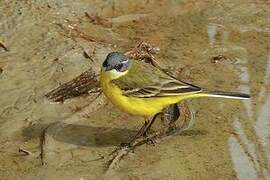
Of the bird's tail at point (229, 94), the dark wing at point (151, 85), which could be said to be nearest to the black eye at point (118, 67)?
the dark wing at point (151, 85)

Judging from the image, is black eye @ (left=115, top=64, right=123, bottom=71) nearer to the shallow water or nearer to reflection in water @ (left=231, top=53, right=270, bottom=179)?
the shallow water

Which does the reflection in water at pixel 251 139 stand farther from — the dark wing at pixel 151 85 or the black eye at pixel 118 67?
the black eye at pixel 118 67

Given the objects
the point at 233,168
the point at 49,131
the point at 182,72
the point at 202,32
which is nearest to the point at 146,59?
the point at 182,72

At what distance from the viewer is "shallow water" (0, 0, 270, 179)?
6863mm

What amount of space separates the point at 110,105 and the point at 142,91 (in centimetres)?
99

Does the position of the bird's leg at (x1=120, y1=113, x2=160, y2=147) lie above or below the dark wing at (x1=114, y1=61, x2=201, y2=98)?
below

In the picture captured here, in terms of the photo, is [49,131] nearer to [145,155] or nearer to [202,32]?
[145,155]

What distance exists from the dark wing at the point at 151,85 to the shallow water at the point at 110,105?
23.8 inches

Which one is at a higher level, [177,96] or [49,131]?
[177,96]

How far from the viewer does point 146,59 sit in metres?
8.70

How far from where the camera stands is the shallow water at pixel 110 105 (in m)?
6.86

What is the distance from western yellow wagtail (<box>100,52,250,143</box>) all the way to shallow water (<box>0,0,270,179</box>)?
476 mm

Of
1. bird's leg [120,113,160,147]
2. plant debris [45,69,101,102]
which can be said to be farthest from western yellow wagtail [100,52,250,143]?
plant debris [45,69,101,102]

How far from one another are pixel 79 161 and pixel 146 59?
87.6 inches
